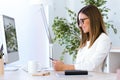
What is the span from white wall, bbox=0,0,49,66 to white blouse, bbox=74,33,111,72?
4.48 feet

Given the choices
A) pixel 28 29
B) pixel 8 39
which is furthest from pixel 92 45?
pixel 28 29

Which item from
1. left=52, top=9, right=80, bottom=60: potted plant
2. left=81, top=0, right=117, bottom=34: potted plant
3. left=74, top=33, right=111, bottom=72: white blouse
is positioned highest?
left=81, top=0, right=117, bottom=34: potted plant

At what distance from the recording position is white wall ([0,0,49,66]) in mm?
3293

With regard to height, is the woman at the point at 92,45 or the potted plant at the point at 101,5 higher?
the potted plant at the point at 101,5

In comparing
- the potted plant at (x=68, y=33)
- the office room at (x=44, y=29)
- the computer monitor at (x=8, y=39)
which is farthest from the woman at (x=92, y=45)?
the potted plant at (x=68, y=33)

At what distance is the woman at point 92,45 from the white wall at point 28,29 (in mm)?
1232

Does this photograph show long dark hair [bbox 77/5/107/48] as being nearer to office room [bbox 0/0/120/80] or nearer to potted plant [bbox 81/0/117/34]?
office room [bbox 0/0/120/80]

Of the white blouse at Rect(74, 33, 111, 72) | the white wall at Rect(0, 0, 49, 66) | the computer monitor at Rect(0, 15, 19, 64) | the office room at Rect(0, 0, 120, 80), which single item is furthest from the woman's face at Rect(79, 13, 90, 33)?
the white wall at Rect(0, 0, 49, 66)

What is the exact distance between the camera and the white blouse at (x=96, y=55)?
2107mm

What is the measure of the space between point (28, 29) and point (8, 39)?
55.7 inches

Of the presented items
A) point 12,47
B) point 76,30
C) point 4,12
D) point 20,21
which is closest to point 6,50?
point 12,47

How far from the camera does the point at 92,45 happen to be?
2229mm

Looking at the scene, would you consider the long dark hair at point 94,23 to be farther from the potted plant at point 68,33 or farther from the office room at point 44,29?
the potted plant at point 68,33

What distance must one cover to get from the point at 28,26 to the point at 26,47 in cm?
30
